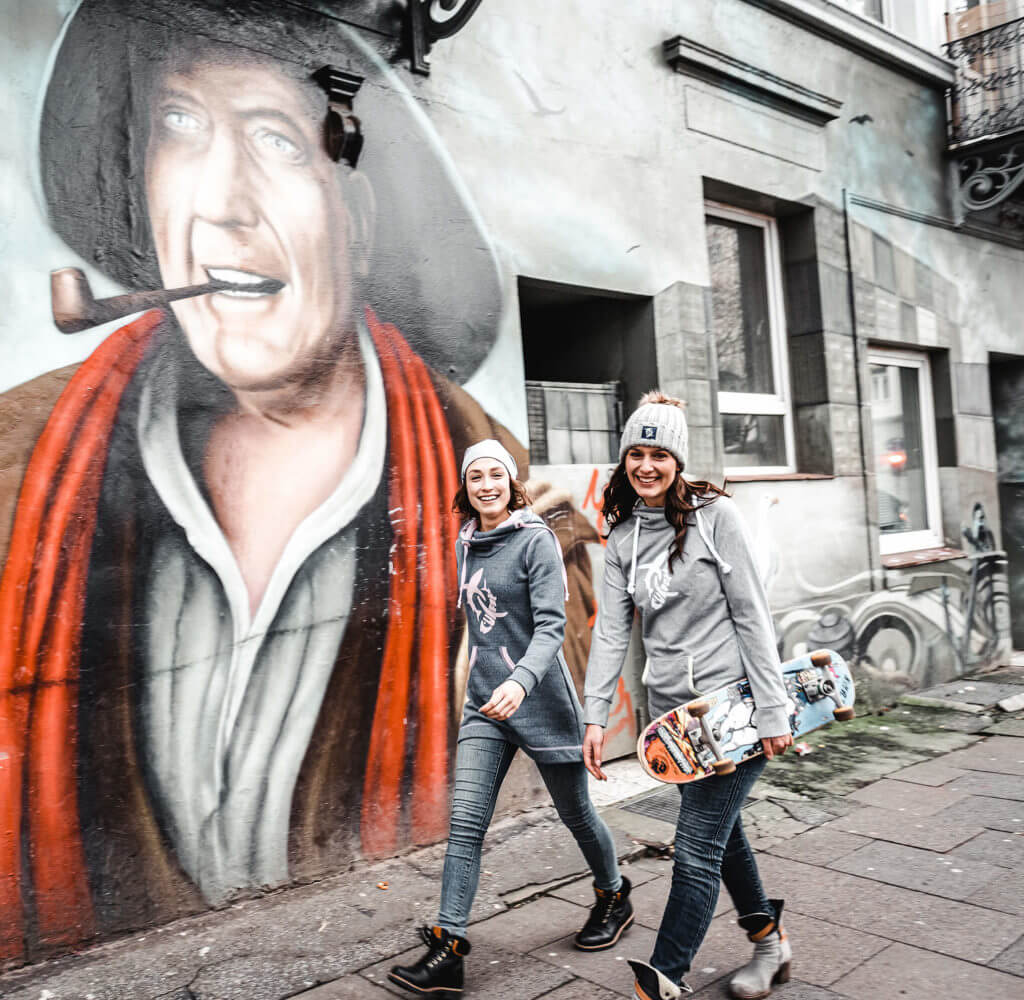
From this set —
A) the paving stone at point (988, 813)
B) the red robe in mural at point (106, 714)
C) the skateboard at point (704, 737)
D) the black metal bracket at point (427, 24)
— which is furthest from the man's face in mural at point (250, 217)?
the paving stone at point (988, 813)

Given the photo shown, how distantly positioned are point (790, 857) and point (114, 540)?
124 inches

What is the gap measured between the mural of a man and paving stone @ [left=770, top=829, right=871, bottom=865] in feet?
5.31

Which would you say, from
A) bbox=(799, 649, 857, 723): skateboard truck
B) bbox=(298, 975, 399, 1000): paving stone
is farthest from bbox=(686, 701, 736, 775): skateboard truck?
bbox=(298, 975, 399, 1000): paving stone

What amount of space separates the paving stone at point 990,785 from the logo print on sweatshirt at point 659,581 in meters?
3.17

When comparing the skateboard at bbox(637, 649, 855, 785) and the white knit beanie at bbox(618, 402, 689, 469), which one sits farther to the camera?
the white knit beanie at bbox(618, 402, 689, 469)

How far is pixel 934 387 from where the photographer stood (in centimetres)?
814

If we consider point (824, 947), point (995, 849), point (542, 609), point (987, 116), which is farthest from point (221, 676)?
point (987, 116)

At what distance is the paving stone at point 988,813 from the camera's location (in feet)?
14.5

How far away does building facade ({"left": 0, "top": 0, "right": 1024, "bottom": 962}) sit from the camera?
3.44 metres

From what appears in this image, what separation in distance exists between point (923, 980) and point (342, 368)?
3.25m

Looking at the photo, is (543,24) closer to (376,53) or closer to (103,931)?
(376,53)

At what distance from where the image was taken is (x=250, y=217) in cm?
400

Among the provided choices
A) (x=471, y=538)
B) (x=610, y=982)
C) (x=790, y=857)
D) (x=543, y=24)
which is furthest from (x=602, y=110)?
(x=610, y=982)

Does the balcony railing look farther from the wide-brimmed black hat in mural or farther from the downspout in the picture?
the wide-brimmed black hat in mural
